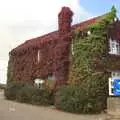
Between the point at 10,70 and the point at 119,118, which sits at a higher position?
the point at 10,70

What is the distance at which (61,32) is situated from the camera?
37.8 m

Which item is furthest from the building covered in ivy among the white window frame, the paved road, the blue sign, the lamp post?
the paved road

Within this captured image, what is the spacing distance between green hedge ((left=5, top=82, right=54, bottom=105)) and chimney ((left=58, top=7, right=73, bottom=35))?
5.92 metres

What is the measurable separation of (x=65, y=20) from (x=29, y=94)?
309 inches

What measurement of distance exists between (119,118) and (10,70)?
2226cm

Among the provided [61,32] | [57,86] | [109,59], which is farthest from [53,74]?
[109,59]

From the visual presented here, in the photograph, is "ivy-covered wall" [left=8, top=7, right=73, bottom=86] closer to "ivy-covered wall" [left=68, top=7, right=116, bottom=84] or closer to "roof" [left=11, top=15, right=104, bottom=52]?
"roof" [left=11, top=15, right=104, bottom=52]

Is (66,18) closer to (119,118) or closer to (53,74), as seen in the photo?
(53,74)

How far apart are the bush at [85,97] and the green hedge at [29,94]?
3.11m

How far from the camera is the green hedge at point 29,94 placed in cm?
3697

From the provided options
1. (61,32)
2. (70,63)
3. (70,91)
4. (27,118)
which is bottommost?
(27,118)

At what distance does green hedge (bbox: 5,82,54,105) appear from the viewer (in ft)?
121

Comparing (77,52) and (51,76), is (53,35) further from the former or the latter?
(77,52)

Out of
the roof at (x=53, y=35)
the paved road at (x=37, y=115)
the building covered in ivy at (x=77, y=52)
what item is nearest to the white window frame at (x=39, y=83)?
the building covered in ivy at (x=77, y=52)
